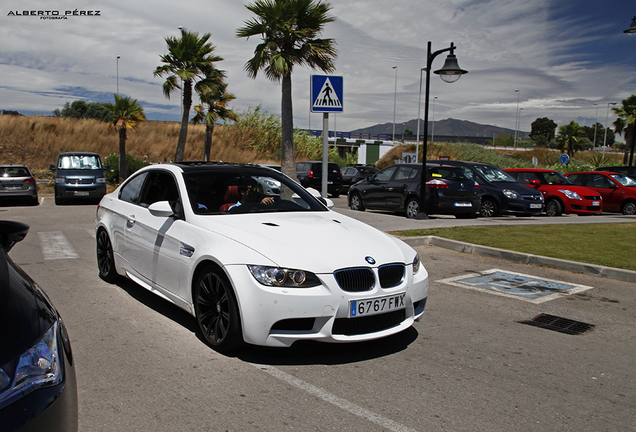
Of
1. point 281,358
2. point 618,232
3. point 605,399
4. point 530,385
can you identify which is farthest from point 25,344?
point 618,232

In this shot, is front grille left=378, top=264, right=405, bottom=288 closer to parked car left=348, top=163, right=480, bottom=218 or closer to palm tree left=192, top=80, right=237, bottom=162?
parked car left=348, top=163, right=480, bottom=218

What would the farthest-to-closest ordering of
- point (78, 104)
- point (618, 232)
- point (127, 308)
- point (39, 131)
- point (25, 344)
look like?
point (78, 104) → point (39, 131) → point (618, 232) → point (127, 308) → point (25, 344)

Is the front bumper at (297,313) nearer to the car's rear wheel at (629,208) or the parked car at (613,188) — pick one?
the parked car at (613,188)

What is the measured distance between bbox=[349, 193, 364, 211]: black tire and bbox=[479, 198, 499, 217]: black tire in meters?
3.85

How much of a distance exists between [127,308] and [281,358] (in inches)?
87.6

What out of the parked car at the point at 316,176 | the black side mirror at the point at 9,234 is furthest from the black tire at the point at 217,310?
the parked car at the point at 316,176

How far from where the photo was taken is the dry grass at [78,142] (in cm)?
3884

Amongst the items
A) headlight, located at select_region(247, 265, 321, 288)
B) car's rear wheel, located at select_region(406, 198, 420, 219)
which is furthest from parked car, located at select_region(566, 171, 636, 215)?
headlight, located at select_region(247, 265, 321, 288)

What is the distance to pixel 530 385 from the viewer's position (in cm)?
367

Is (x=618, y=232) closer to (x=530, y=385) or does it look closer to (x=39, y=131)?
(x=530, y=385)

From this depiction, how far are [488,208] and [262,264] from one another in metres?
13.6

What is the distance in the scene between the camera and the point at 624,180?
18.4m

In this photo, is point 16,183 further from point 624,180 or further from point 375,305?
point 624,180

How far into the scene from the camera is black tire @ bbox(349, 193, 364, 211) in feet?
54.1
